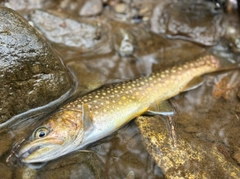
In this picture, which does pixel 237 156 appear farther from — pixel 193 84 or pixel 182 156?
pixel 193 84

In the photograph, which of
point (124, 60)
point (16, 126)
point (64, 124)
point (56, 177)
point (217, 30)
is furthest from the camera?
point (217, 30)

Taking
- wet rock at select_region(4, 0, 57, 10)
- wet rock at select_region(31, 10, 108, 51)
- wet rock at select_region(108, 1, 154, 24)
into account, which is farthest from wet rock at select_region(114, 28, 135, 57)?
wet rock at select_region(4, 0, 57, 10)

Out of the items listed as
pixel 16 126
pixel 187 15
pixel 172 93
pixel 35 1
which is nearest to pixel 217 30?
pixel 187 15

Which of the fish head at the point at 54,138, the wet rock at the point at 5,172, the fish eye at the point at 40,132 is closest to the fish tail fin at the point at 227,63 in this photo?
the fish head at the point at 54,138

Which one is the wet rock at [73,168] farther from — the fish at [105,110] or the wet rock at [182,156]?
the wet rock at [182,156]

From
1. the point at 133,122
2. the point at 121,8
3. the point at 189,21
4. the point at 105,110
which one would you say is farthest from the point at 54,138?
the point at 189,21

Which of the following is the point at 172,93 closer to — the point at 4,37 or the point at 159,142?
the point at 159,142
